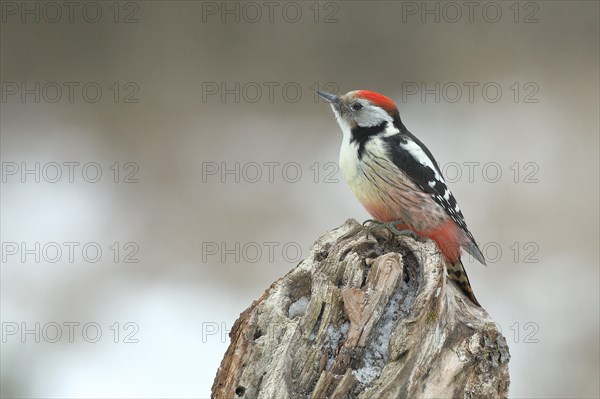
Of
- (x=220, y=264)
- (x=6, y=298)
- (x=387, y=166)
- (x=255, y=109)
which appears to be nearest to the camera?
(x=387, y=166)

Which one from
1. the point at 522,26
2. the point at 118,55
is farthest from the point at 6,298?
the point at 522,26

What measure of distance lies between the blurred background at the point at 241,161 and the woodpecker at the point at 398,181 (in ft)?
6.40

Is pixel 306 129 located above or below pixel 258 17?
below

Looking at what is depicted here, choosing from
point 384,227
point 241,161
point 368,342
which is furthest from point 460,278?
point 241,161

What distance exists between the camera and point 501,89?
7270 millimetres

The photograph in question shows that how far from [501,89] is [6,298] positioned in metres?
4.89

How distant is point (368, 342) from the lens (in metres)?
2.61

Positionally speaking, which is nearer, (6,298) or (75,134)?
(6,298)

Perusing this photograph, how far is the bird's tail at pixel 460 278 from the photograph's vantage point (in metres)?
3.39

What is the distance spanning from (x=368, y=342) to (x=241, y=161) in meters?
4.20

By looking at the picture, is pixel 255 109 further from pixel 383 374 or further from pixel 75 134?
pixel 383 374

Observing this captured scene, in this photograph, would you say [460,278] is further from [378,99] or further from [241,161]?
[241,161]

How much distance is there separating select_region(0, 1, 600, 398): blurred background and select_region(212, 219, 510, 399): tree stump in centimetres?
268

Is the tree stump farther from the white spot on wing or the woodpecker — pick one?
the white spot on wing
